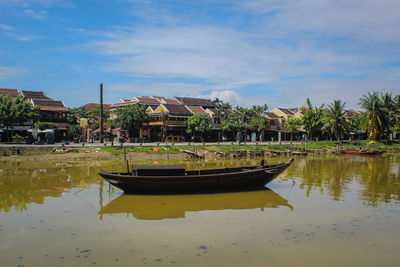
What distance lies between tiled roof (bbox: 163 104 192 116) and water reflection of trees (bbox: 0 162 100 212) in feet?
75.5

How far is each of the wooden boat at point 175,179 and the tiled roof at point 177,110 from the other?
32.1 m

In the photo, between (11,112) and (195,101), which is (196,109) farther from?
(11,112)

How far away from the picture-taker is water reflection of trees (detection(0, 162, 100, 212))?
1389 cm

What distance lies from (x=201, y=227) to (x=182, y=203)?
3.12 m

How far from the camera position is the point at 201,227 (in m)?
10.3

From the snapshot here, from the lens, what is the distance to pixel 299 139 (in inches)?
2388

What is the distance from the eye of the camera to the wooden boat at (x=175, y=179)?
13.9 metres

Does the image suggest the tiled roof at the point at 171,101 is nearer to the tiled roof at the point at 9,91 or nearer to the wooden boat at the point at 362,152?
the tiled roof at the point at 9,91

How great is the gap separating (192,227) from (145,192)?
482cm

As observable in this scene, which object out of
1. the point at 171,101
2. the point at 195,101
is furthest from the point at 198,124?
the point at 171,101

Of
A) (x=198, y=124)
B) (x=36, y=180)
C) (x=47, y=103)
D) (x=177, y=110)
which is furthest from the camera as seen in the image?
(x=177, y=110)

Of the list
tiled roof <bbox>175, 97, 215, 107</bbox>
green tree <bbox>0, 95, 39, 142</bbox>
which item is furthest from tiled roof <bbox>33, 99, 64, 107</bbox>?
tiled roof <bbox>175, 97, 215, 107</bbox>

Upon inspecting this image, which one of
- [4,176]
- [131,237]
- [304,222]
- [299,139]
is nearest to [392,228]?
[304,222]

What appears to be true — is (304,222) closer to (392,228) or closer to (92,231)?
(392,228)
